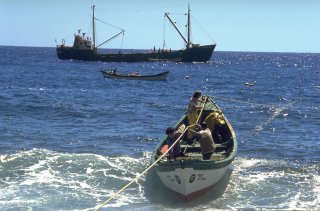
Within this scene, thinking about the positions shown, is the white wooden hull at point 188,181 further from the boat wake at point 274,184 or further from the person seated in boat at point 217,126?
the person seated in boat at point 217,126

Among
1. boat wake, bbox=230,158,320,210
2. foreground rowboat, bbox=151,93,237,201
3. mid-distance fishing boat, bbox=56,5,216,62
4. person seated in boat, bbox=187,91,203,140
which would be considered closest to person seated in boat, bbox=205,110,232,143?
person seated in boat, bbox=187,91,203,140

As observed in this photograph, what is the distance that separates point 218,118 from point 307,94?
Answer: 135 ft

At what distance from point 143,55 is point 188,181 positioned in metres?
117

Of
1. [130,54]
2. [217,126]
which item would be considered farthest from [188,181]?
[130,54]

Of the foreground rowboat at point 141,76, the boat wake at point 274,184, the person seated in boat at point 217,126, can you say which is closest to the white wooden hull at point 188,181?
the boat wake at point 274,184

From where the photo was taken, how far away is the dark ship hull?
5103 inches

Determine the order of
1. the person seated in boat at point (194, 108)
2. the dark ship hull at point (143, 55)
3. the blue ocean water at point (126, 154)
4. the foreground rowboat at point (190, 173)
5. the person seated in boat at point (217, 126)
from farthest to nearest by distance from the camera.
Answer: the dark ship hull at point (143, 55), the person seated in boat at point (217, 126), the person seated in boat at point (194, 108), the blue ocean water at point (126, 154), the foreground rowboat at point (190, 173)

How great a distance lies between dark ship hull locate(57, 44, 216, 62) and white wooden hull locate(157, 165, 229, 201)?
113 m

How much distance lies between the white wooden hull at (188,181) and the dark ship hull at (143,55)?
113054 mm

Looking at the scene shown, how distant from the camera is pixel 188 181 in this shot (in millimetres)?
16469

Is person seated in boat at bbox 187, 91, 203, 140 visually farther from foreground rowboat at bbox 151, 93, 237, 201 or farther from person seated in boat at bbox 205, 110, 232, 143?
foreground rowboat at bbox 151, 93, 237, 201

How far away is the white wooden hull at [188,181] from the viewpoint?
16359 millimetres

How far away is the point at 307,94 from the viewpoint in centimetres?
6103

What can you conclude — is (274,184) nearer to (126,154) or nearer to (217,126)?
(217,126)
